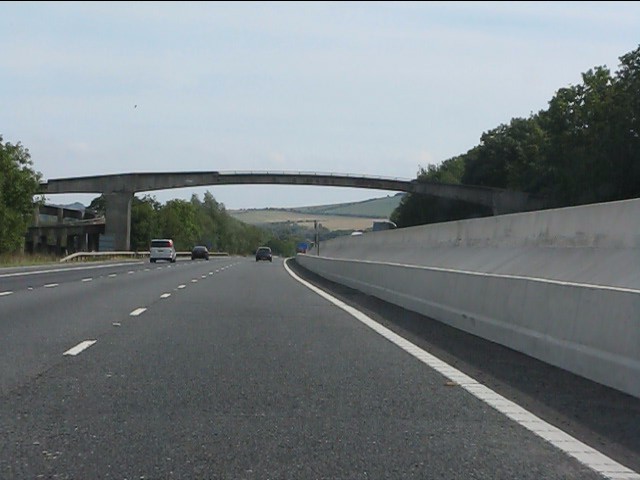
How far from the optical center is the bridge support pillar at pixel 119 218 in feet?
347

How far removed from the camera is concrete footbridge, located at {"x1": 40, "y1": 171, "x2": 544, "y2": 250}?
10588 cm

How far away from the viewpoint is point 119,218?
10656 cm

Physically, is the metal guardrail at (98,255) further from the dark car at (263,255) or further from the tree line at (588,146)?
the tree line at (588,146)

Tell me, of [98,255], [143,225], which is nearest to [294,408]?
[98,255]

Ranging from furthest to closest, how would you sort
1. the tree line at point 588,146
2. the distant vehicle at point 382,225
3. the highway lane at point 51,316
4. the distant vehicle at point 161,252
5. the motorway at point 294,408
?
the distant vehicle at point 161,252, the distant vehicle at point 382,225, the tree line at point 588,146, the highway lane at point 51,316, the motorway at point 294,408

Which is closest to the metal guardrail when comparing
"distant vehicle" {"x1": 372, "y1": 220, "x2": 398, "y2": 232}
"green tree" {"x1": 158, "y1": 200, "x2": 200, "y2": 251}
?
"distant vehicle" {"x1": 372, "y1": 220, "x2": 398, "y2": 232}

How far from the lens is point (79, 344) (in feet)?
49.1

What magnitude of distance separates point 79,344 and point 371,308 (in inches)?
403

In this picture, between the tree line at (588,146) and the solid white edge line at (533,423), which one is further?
the tree line at (588,146)

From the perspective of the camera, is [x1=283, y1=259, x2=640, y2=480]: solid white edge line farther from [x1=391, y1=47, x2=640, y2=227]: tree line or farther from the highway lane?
[x1=391, y1=47, x2=640, y2=227]: tree line

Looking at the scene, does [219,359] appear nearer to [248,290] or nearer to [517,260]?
[517,260]

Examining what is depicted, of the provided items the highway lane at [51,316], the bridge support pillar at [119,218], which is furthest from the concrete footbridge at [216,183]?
the highway lane at [51,316]

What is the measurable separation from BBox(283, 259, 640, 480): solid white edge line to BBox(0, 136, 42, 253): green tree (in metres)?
87.5

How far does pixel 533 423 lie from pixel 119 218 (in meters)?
99.9
